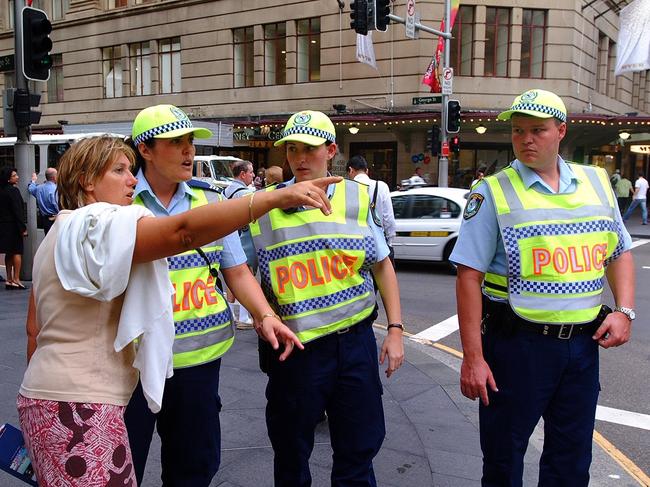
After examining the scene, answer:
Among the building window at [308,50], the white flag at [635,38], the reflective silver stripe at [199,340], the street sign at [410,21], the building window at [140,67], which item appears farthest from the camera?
the building window at [140,67]

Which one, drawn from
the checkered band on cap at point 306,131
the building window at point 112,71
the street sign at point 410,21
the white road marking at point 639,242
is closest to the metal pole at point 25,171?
the checkered band on cap at point 306,131

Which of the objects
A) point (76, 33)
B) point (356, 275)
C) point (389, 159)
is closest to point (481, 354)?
point (356, 275)

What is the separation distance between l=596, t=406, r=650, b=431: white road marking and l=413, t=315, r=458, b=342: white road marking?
2463 mm

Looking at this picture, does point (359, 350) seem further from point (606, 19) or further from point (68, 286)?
point (606, 19)

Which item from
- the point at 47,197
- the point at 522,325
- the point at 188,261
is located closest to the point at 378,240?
the point at 522,325

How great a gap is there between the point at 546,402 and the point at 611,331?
16.7 inches

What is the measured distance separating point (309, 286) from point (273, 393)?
53 cm

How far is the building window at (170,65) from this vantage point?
28.9 metres

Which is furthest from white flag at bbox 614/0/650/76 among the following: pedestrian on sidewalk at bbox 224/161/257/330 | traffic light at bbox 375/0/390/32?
pedestrian on sidewalk at bbox 224/161/257/330

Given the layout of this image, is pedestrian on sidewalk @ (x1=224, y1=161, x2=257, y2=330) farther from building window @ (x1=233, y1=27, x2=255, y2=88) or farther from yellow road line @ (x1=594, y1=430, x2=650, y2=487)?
building window @ (x1=233, y1=27, x2=255, y2=88)

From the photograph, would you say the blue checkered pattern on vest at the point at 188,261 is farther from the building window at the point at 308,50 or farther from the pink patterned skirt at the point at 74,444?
the building window at the point at 308,50

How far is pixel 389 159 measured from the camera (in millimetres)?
25641

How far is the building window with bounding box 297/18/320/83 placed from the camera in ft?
84.1

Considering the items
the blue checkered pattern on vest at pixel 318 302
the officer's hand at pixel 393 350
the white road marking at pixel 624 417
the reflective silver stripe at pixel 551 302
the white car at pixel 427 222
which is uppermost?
the reflective silver stripe at pixel 551 302
